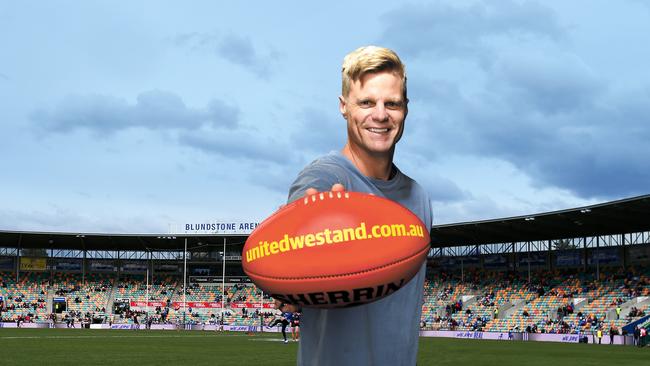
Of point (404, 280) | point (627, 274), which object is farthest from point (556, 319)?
point (404, 280)

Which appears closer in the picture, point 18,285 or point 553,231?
point 553,231

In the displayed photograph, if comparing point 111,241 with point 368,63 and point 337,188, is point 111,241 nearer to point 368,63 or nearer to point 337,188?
point 368,63

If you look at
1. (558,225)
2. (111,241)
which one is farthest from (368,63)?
(111,241)

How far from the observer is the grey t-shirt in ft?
10.8

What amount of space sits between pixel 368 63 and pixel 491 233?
2452 inches

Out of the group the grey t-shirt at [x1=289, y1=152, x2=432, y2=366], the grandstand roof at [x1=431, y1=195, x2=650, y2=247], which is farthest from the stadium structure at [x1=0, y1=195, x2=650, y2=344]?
the grey t-shirt at [x1=289, y1=152, x2=432, y2=366]

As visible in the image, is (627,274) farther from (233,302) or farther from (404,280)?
(404,280)

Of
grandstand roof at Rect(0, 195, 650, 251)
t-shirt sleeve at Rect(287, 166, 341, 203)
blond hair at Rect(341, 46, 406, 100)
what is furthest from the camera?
grandstand roof at Rect(0, 195, 650, 251)

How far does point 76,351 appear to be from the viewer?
28.2 metres

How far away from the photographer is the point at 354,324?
11.0 feet

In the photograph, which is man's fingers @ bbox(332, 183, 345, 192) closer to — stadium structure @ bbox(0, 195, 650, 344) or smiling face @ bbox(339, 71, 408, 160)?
smiling face @ bbox(339, 71, 408, 160)

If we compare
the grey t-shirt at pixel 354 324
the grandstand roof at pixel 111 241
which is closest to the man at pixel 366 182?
the grey t-shirt at pixel 354 324

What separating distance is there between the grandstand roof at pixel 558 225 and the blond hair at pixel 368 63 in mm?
44466

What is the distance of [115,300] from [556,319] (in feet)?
148
